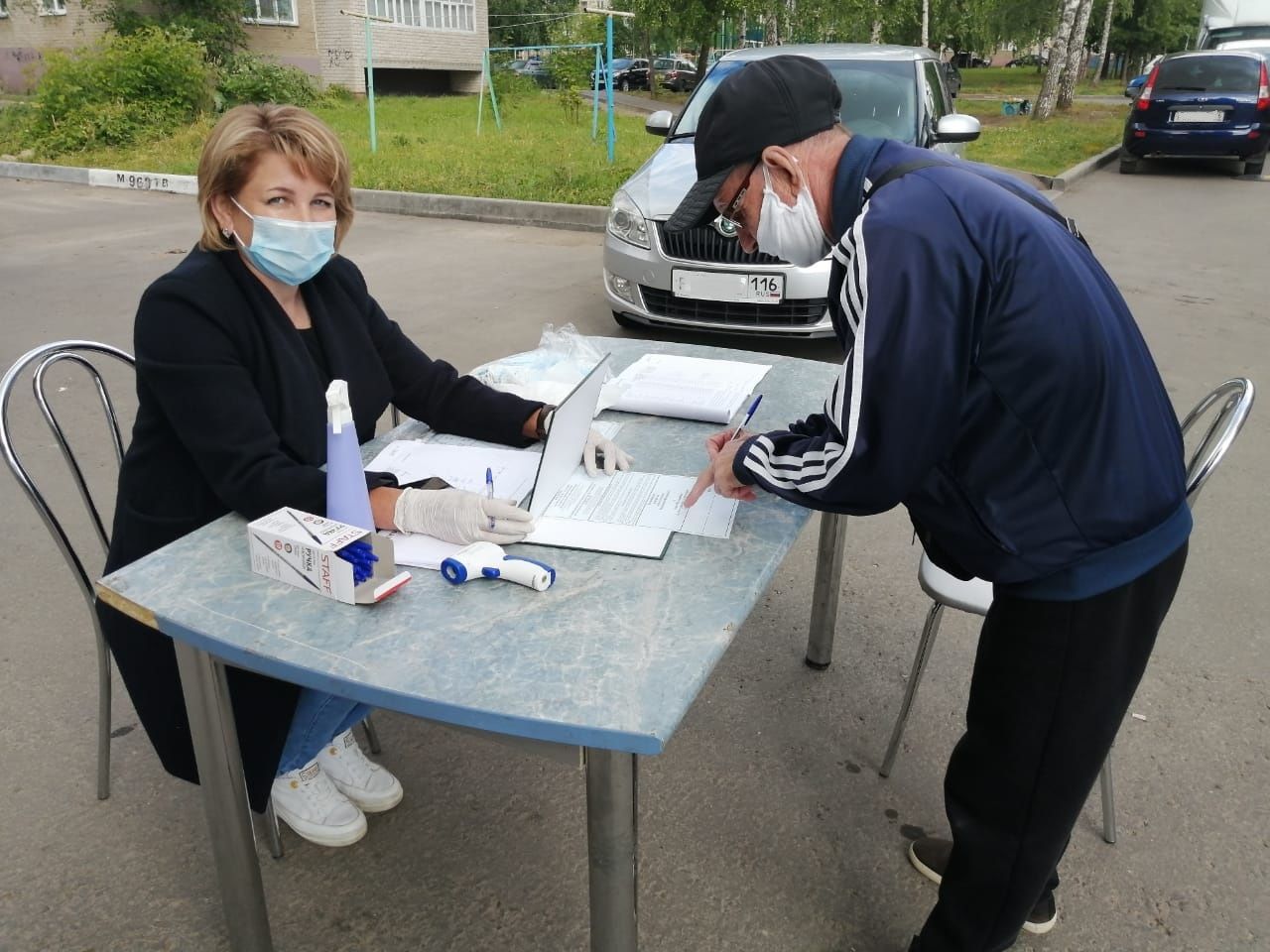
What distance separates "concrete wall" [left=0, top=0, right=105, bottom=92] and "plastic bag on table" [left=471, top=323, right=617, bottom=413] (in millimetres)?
27878

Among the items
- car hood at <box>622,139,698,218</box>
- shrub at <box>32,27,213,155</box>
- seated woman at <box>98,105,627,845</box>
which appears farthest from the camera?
shrub at <box>32,27,213,155</box>

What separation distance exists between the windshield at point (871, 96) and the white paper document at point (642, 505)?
467cm

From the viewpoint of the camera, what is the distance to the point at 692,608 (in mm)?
1512

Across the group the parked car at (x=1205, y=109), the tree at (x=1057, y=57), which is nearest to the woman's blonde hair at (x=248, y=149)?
the parked car at (x=1205, y=109)

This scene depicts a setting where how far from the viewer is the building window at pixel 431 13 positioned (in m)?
27.0

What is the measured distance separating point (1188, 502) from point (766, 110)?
39.9 inches

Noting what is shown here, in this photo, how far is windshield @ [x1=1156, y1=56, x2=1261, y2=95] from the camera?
1316 centimetres

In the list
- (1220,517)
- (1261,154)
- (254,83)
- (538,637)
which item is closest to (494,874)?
(538,637)

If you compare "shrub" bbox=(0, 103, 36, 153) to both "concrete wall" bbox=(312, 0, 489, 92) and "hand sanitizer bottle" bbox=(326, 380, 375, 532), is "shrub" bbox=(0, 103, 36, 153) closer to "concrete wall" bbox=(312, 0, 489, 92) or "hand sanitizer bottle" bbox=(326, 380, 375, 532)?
"concrete wall" bbox=(312, 0, 489, 92)

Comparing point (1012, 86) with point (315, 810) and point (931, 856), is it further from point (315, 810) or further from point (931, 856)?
point (315, 810)

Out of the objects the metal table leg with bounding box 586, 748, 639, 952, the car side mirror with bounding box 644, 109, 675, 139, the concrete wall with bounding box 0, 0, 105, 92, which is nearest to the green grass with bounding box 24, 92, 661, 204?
the car side mirror with bounding box 644, 109, 675, 139

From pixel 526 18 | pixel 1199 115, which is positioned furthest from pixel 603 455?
pixel 526 18

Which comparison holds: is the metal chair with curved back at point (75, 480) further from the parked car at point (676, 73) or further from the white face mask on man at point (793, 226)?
the parked car at point (676, 73)

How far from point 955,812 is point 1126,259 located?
795 centimetres
